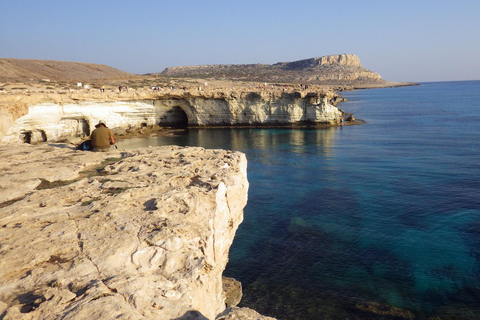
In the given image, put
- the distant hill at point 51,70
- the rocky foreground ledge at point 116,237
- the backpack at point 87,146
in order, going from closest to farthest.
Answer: the rocky foreground ledge at point 116,237 < the backpack at point 87,146 < the distant hill at point 51,70

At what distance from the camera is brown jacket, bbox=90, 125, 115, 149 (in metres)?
10.3

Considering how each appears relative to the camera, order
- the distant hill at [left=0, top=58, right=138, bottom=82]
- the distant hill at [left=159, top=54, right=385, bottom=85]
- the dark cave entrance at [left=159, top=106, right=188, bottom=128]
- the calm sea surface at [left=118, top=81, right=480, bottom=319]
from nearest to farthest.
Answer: the calm sea surface at [left=118, top=81, right=480, bottom=319] → the dark cave entrance at [left=159, top=106, right=188, bottom=128] → the distant hill at [left=0, top=58, right=138, bottom=82] → the distant hill at [left=159, top=54, right=385, bottom=85]

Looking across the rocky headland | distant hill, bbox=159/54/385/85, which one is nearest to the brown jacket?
the rocky headland

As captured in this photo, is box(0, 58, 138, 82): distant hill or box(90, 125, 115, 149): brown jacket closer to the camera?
box(90, 125, 115, 149): brown jacket

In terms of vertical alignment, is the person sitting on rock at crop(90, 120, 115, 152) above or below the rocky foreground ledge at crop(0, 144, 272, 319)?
above

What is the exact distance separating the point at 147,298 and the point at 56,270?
125 cm

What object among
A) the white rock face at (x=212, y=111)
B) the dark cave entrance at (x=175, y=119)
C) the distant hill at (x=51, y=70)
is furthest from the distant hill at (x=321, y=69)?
the dark cave entrance at (x=175, y=119)

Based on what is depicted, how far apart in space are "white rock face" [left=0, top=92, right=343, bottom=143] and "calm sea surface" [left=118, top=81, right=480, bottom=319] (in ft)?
46.4

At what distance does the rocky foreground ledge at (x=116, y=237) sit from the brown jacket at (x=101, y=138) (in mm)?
2157

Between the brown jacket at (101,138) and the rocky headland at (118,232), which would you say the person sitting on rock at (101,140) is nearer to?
the brown jacket at (101,138)

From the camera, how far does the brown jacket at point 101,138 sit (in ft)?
33.9

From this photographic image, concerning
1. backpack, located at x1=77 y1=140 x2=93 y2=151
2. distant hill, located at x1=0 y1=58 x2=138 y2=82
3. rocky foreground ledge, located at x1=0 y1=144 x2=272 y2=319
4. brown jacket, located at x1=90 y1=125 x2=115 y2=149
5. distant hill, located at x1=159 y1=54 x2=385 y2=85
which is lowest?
rocky foreground ledge, located at x1=0 y1=144 x2=272 y2=319

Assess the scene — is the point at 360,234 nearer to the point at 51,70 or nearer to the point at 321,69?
the point at 51,70

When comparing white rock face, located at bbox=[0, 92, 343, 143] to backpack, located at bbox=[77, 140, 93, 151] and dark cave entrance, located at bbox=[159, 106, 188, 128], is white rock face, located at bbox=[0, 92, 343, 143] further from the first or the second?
backpack, located at bbox=[77, 140, 93, 151]
